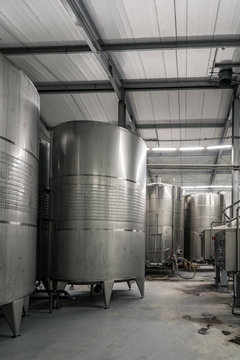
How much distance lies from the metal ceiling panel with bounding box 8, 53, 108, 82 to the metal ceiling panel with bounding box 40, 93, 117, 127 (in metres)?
0.86

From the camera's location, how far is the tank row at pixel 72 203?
3.58 meters

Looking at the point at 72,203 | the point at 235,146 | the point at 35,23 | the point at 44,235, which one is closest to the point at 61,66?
the point at 35,23

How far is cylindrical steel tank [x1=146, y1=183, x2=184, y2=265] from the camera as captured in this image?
9.94 metres

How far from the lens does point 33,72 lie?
316 inches

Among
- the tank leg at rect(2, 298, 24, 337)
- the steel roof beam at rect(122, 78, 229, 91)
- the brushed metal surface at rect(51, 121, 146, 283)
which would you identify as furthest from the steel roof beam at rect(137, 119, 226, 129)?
the tank leg at rect(2, 298, 24, 337)

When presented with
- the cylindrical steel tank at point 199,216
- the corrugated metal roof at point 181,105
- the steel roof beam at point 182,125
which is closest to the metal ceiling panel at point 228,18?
the corrugated metal roof at point 181,105

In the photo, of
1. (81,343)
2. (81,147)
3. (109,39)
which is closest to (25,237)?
(81,343)

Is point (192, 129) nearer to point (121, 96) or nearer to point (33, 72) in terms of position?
point (121, 96)

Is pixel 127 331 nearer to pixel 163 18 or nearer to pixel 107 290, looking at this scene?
pixel 107 290

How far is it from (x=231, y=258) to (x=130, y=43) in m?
4.48

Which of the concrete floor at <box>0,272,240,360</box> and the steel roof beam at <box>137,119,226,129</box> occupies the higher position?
the steel roof beam at <box>137,119,226,129</box>

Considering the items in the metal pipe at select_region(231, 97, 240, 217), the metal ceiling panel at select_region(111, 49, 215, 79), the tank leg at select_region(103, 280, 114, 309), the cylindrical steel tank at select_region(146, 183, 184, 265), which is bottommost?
the tank leg at select_region(103, 280, 114, 309)

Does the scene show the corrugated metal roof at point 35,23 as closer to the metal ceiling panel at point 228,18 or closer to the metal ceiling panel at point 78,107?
the metal ceiling panel at point 78,107

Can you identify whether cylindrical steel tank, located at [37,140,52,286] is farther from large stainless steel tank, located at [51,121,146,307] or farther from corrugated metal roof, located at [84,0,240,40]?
corrugated metal roof, located at [84,0,240,40]
